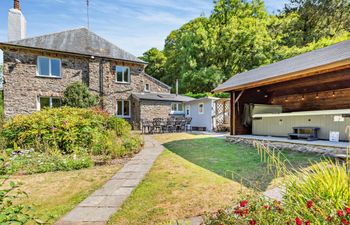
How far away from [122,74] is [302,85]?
507 inches

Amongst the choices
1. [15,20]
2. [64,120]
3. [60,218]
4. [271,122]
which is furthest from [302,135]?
[15,20]

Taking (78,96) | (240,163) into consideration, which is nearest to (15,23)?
(78,96)

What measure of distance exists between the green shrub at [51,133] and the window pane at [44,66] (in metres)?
7.56

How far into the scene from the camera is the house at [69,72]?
12539mm

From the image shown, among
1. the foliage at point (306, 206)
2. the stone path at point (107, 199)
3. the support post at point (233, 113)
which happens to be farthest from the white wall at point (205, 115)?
the foliage at point (306, 206)

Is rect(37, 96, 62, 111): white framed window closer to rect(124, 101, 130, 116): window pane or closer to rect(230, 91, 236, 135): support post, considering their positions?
rect(124, 101, 130, 116): window pane

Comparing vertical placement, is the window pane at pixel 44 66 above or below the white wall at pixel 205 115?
above

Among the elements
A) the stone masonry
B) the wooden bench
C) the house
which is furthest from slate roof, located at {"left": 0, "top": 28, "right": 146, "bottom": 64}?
the wooden bench

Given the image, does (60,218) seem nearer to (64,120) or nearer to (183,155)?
(183,155)

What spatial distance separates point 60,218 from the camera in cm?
256

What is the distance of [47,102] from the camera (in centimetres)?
1351

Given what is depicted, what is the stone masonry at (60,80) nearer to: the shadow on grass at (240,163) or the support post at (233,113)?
the support post at (233,113)

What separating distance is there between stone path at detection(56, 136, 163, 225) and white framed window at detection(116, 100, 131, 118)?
1123cm

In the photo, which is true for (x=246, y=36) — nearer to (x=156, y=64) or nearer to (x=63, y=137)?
(x=156, y=64)
